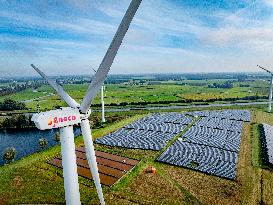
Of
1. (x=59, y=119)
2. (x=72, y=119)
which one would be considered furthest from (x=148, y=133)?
(x=59, y=119)

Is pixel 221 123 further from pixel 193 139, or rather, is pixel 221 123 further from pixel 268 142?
pixel 268 142

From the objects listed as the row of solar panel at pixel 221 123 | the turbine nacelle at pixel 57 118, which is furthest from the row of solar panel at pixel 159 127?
the turbine nacelle at pixel 57 118

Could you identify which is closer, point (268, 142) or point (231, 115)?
point (268, 142)

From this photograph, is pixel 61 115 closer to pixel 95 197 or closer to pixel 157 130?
pixel 95 197

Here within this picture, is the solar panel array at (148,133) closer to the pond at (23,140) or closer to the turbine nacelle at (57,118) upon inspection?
the pond at (23,140)

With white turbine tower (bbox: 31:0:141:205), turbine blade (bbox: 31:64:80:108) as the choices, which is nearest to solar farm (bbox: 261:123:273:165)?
white turbine tower (bbox: 31:0:141:205)
